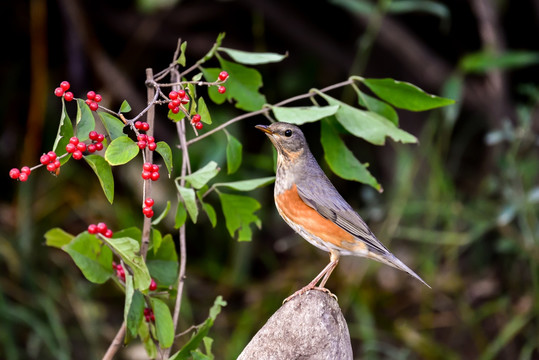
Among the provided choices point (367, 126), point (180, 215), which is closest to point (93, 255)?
point (180, 215)

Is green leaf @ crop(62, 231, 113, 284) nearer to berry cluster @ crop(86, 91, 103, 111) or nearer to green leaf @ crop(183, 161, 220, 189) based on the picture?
green leaf @ crop(183, 161, 220, 189)

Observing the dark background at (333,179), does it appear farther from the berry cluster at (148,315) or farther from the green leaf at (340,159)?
the berry cluster at (148,315)

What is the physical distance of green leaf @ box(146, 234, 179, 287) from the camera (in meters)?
2.39

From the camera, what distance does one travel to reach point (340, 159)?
8.02 feet

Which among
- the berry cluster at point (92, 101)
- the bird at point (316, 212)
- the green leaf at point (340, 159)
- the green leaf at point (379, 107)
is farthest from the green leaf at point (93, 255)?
the green leaf at point (379, 107)

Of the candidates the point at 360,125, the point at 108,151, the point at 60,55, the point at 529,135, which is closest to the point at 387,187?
the point at 529,135

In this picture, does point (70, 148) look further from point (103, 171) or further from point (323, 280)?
point (323, 280)

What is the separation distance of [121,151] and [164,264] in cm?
58

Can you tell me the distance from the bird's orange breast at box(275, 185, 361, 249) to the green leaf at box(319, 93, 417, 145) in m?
0.35

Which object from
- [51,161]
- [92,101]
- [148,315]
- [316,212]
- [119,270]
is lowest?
[148,315]

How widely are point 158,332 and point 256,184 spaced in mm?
514

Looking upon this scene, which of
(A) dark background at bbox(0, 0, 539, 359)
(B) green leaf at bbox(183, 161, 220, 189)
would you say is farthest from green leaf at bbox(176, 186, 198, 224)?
(A) dark background at bbox(0, 0, 539, 359)

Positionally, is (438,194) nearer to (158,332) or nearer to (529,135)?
(529,135)

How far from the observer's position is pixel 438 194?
492cm
